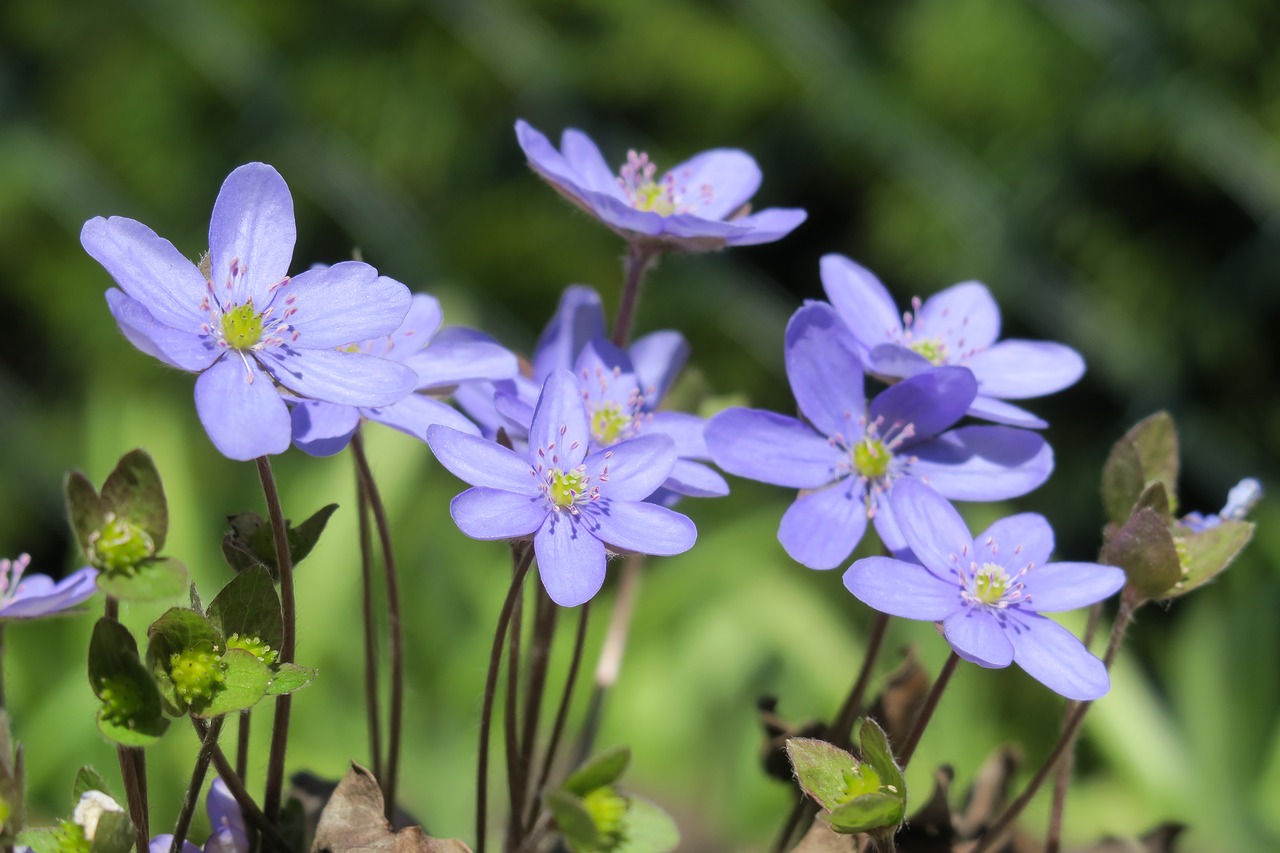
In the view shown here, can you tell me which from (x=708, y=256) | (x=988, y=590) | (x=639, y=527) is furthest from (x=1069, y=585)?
(x=708, y=256)

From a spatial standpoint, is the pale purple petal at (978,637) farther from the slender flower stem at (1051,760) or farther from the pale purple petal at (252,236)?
the pale purple petal at (252,236)

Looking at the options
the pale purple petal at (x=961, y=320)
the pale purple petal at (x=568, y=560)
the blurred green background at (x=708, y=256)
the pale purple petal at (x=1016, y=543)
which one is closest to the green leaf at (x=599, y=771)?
the pale purple petal at (x=568, y=560)

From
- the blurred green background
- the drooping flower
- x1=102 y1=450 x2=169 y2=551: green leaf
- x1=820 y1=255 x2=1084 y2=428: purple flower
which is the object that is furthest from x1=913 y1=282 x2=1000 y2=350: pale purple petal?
the blurred green background

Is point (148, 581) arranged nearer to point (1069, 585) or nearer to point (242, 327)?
point (242, 327)

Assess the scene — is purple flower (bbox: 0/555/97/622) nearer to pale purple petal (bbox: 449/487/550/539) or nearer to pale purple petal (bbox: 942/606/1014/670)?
pale purple petal (bbox: 449/487/550/539)

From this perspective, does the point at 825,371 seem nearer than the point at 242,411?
No

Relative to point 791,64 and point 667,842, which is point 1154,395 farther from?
point 667,842
